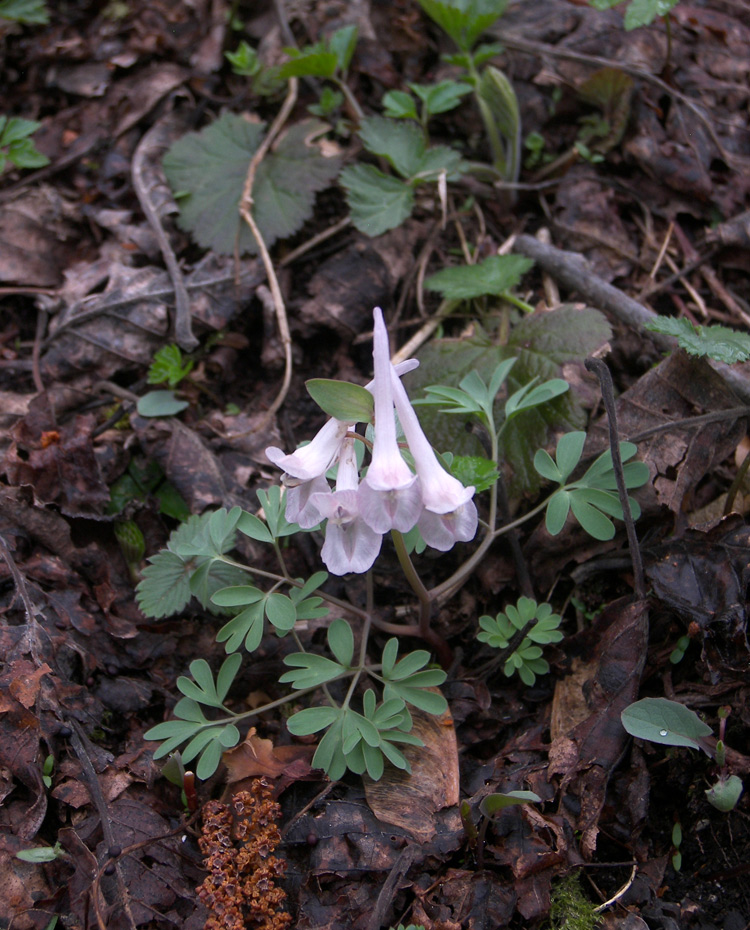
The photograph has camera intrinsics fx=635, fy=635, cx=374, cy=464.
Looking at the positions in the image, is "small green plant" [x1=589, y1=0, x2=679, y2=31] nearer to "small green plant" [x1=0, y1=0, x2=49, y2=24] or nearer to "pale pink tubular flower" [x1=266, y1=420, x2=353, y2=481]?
"pale pink tubular flower" [x1=266, y1=420, x2=353, y2=481]

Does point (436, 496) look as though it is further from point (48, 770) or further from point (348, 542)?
point (48, 770)

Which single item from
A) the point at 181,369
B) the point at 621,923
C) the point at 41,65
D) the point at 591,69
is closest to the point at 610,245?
the point at 591,69

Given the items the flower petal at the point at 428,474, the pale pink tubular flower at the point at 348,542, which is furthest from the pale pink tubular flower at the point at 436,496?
the pale pink tubular flower at the point at 348,542

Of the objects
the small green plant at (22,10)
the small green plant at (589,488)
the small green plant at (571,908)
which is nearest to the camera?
the small green plant at (571,908)

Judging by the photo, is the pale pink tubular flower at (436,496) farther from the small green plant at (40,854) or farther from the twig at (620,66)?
the twig at (620,66)

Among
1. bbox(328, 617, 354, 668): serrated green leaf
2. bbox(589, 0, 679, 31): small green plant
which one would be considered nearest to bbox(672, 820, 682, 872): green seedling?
bbox(328, 617, 354, 668): serrated green leaf

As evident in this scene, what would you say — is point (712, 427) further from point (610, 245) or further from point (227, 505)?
point (227, 505)
